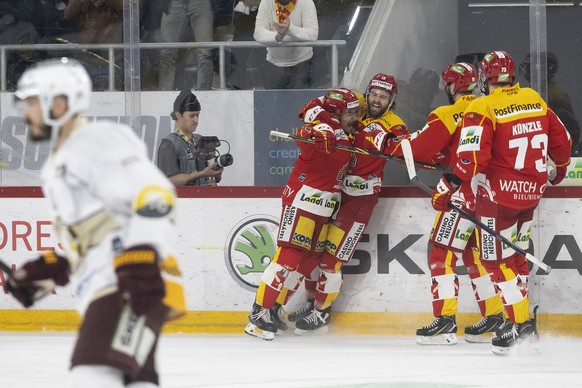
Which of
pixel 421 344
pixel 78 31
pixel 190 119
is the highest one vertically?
pixel 78 31

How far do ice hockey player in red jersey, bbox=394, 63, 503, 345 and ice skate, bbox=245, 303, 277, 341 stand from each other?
32.0 inches

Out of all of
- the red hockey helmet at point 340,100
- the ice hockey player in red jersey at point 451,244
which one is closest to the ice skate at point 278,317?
the ice hockey player in red jersey at point 451,244

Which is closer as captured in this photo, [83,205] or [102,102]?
[83,205]

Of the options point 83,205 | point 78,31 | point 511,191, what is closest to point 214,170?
point 78,31

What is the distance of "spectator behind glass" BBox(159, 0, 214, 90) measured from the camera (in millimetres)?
6922

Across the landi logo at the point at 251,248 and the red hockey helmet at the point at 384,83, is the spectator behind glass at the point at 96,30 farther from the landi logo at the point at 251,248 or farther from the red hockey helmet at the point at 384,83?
the red hockey helmet at the point at 384,83

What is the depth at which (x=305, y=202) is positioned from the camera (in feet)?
21.1

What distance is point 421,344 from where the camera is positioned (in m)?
6.25

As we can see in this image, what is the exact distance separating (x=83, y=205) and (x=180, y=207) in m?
3.91

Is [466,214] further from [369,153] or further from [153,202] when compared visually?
[153,202]

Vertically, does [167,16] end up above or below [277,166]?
above

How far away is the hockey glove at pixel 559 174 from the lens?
246 inches

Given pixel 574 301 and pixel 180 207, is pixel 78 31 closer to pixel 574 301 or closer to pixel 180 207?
pixel 180 207

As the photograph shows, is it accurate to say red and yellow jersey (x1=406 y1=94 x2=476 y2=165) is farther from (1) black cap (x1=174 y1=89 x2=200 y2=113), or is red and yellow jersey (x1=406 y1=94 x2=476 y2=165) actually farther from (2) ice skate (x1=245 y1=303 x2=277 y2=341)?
(1) black cap (x1=174 y1=89 x2=200 y2=113)
